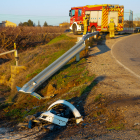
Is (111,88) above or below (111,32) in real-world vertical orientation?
below

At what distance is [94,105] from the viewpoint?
5191mm

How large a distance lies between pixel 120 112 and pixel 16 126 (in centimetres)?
249

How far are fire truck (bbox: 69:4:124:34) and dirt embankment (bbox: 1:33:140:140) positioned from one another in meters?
16.3

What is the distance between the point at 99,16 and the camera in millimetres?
22703

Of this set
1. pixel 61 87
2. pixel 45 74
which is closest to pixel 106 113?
pixel 61 87

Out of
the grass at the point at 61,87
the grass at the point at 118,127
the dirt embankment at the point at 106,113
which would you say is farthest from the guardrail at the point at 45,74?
the grass at the point at 118,127

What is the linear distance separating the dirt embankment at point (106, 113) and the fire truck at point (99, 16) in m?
16.3

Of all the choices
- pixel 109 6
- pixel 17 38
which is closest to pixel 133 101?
pixel 109 6

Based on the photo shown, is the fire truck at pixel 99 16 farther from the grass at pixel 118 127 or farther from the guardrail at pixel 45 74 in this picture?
the grass at pixel 118 127

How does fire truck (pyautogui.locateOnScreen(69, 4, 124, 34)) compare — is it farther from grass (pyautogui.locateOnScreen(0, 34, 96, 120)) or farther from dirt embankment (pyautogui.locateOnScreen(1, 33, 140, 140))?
dirt embankment (pyautogui.locateOnScreen(1, 33, 140, 140))

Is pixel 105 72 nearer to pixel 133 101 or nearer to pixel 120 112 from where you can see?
pixel 133 101

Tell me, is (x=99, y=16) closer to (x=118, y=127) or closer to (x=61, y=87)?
(x=61, y=87)

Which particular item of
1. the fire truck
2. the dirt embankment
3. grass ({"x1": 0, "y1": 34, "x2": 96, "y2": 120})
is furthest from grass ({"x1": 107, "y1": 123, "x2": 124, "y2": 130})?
the fire truck

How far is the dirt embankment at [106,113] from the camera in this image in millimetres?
3857
